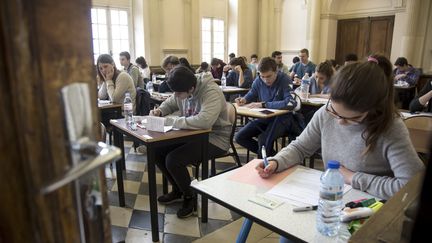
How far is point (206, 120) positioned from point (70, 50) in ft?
6.38

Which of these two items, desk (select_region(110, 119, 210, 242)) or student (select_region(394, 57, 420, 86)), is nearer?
desk (select_region(110, 119, 210, 242))

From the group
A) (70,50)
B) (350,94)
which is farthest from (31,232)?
(350,94)

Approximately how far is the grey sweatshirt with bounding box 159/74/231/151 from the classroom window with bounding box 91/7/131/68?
5765 millimetres

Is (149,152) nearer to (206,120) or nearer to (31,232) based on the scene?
(206,120)

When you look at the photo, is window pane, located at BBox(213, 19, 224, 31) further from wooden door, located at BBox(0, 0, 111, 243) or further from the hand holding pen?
wooden door, located at BBox(0, 0, 111, 243)

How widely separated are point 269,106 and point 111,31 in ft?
19.3

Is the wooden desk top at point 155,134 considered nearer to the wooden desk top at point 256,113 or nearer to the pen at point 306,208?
the wooden desk top at point 256,113

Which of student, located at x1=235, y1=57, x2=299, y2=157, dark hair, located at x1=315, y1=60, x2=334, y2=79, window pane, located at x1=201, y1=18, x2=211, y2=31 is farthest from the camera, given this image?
window pane, located at x1=201, y1=18, x2=211, y2=31

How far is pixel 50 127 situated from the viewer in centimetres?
36

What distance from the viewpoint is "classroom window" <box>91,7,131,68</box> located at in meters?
7.60

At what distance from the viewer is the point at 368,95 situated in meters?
1.28

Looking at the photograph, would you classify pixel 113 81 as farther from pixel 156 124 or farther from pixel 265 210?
pixel 265 210

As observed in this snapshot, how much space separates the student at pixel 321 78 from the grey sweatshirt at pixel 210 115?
1702 mm

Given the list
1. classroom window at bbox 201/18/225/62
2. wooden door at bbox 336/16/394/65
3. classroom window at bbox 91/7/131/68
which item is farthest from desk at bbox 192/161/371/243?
classroom window at bbox 201/18/225/62
